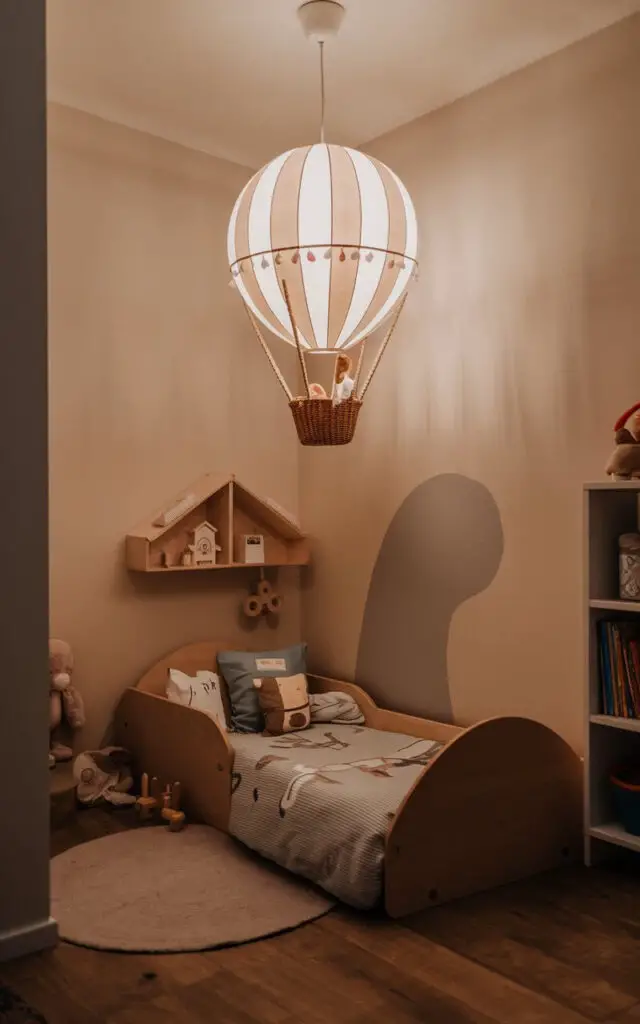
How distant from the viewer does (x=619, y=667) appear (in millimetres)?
2715

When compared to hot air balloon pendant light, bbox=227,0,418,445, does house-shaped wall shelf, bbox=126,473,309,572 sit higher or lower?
lower

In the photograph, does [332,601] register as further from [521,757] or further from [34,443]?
[34,443]

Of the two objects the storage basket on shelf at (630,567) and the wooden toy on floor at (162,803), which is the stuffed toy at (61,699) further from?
the storage basket on shelf at (630,567)

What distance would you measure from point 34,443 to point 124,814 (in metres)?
1.64

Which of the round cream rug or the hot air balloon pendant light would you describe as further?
the hot air balloon pendant light

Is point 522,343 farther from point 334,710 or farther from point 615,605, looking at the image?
point 334,710

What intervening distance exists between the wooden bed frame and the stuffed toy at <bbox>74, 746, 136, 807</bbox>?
0.17 metres

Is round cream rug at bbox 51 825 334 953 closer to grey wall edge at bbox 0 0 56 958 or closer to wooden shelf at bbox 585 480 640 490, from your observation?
grey wall edge at bbox 0 0 56 958

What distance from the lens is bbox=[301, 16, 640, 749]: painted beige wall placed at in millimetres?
2959

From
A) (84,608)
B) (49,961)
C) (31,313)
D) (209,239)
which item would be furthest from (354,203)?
(49,961)

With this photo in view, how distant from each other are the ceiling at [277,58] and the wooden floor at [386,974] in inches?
102

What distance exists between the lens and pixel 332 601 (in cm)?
401

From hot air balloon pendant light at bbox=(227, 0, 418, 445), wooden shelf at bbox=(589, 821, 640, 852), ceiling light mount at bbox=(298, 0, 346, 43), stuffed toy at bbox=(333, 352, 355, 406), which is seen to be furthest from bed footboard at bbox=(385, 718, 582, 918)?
ceiling light mount at bbox=(298, 0, 346, 43)

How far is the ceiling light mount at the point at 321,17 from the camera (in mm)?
2816
